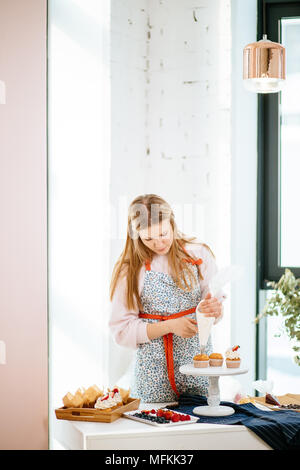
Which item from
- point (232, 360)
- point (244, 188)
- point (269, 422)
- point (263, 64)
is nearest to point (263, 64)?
point (263, 64)

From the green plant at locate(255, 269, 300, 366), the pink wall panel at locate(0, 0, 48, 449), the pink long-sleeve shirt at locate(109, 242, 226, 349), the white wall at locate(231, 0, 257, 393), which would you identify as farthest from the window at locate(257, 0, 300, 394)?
the pink wall panel at locate(0, 0, 48, 449)

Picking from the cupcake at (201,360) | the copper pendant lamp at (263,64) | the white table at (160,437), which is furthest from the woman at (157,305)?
the copper pendant lamp at (263,64)

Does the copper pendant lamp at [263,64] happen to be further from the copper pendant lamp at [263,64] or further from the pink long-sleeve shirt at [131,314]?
the pink long-sleeve shirt at [131,314]

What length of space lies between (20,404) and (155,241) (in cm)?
75

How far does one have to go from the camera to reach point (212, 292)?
2197 millimetres

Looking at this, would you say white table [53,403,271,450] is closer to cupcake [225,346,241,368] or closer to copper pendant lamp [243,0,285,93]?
cupcake [225,346,241,368]

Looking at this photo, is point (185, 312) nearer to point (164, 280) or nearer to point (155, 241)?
point (164, 280)

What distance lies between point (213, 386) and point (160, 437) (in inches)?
10.4

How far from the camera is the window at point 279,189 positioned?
2.97 metres

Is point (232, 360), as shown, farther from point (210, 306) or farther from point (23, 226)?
point (23, 226)

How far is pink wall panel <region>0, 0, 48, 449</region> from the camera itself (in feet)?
7.07

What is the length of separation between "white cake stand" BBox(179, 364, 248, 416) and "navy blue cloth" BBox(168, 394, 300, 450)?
0.06 feet

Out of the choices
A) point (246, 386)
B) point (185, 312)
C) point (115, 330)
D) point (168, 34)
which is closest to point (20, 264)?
point (115, 330)

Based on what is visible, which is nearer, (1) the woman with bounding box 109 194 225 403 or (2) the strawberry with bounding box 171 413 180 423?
(2) the strawberry with bounding box 171 413 180 423
